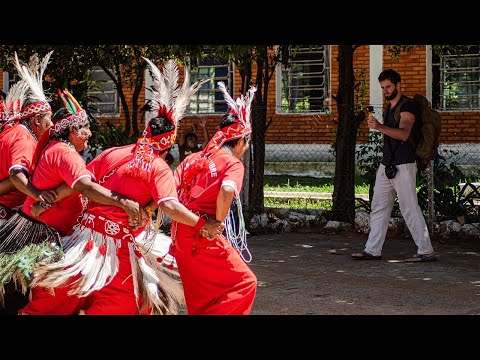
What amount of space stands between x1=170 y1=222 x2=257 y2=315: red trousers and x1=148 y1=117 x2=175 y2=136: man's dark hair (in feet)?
2.03

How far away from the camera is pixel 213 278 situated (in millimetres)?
5594

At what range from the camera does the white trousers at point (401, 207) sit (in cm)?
916

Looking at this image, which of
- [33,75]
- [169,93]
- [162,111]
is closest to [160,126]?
[162,111]

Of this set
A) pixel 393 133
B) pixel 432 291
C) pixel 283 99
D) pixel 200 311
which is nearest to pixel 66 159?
pixel 200 311

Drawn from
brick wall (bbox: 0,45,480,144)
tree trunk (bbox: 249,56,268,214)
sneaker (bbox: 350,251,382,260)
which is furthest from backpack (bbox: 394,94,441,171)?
brick wall (bbox: 0,45,480,144)

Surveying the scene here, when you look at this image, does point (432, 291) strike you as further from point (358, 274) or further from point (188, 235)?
point (188, 235)

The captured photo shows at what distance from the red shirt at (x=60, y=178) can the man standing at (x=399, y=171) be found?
394 centimetres

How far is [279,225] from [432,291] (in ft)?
13.6

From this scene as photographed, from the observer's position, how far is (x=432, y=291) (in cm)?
791

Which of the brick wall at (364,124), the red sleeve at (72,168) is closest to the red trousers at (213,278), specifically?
the red sleeve at (72,168)

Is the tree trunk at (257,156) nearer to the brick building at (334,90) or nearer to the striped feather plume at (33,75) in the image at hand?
the brick building at (334,90)

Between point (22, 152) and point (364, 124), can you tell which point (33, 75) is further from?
point (364, 124)

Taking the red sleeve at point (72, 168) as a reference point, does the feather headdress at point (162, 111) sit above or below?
above

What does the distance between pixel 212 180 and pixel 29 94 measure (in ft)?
6.55
